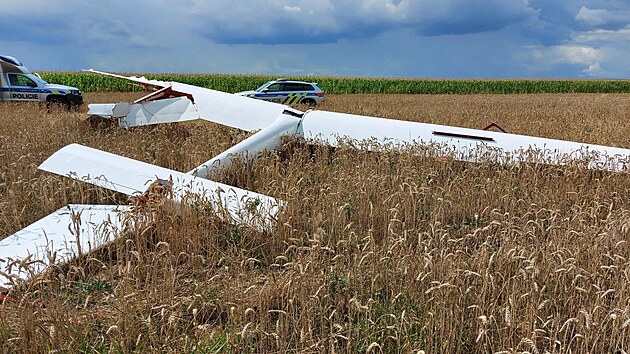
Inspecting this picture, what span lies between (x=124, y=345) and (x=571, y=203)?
207 inches

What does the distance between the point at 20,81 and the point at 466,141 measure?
65.3ft

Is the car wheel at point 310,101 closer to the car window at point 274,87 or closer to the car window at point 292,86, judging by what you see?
the car window at point 292,86

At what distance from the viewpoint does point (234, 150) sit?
296 inches

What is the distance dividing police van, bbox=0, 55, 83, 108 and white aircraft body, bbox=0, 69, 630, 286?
10.1 m

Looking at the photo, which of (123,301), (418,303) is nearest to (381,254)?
(418,303)

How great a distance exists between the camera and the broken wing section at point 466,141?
715 centimetres

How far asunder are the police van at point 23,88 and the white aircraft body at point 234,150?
33.2 ft

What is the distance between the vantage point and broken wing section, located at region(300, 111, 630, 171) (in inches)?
282

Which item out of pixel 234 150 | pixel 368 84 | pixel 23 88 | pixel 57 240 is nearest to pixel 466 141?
pixel 234 150

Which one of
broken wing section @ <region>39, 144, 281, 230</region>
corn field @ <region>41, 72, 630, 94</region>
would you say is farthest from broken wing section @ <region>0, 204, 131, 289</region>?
corn field @ <region>41, 72, 630, 94</region>

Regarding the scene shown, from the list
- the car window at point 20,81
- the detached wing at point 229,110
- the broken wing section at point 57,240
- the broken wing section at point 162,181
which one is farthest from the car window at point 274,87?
the broken wing section at point 57,240

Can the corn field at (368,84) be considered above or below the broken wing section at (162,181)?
above

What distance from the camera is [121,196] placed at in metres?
6.33

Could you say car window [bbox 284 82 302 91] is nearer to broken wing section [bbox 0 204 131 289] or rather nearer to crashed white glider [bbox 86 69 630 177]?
crashed white glider [bbox 86 69 630 177]
